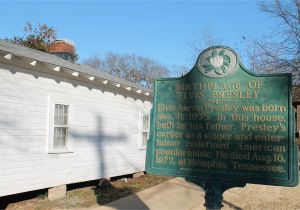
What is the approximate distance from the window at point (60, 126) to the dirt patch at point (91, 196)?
1417 millimetres

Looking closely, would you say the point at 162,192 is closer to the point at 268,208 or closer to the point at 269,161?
the point at 268,208

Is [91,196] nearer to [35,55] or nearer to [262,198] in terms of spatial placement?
[35,55]

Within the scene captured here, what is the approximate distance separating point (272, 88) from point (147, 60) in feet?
189

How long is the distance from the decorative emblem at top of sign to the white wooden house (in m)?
5.21

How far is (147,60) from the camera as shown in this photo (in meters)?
61.8

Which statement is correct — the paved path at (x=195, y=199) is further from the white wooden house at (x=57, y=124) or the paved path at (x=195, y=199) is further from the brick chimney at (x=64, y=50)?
the brick chimney at (x=64, y=50)

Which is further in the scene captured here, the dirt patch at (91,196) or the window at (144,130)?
→ the window at (144,130)

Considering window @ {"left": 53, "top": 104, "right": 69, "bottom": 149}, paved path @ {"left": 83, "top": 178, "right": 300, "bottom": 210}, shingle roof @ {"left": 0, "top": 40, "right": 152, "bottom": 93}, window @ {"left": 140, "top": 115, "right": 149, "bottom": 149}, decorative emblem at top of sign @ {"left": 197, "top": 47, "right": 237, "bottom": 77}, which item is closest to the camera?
decorative emblem at top of sign @ {"left": 197, "top": 47, "right": 237, "bottom": 77}

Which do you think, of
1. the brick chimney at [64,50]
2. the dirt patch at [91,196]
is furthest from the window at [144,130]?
the brick chimney at [64,50]

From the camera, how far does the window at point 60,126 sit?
10656 mm

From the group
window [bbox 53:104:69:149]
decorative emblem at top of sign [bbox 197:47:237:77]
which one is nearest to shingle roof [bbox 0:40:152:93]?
window [bbox 53:104:69:149]

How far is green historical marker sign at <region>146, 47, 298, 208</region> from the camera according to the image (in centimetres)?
466

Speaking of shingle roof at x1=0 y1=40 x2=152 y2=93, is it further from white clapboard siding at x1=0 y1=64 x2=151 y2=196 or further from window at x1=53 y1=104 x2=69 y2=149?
window at x1=53 y1=104 x2=69 y2=149

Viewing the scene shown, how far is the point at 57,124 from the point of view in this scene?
10.6 m
